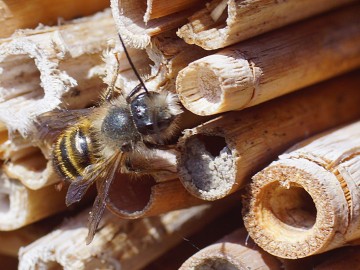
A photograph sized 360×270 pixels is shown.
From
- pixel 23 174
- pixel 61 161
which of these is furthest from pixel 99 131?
pixel 23 174

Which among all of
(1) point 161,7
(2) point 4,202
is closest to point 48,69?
(1) point 161,7

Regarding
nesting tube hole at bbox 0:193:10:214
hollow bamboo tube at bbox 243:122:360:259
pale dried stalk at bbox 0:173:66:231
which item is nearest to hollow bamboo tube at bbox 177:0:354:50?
hollow bamboo tube at bbox 243:122:360:259

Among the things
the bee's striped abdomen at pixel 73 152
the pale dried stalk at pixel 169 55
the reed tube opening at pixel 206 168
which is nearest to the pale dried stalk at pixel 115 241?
the bee's striped abdomen at pixel 73 152

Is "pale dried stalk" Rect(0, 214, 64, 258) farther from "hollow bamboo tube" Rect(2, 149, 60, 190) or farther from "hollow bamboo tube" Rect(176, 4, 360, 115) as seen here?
"hollow bamboo tube" Rect(176, 4, 360, 115)

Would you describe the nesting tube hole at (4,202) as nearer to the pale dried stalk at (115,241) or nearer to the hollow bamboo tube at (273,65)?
the pale dried stalk at (115,241)

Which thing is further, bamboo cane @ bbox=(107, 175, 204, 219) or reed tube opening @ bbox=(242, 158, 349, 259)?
bamboo cane @ bbox=(107, 175, 204, 219)

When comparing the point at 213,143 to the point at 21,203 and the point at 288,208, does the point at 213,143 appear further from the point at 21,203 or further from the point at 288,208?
the point at 21,203
